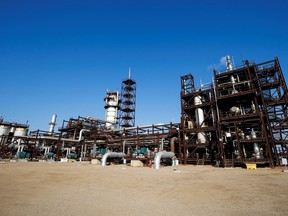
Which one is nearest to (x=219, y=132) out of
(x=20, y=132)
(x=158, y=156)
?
(x=158, y=156)

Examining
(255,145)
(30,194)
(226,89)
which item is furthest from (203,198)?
(226,89)

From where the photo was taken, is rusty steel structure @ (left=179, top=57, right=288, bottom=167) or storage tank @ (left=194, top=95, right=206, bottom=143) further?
storage tank @ (left=194, top=95, right=206, bottom=143)

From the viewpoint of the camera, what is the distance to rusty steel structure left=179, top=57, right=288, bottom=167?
22391 mm

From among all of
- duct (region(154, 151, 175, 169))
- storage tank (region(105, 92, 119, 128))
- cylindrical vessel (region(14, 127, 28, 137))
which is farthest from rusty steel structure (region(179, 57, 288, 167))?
cylindrical vessel (region(14, 127, 28, 137))

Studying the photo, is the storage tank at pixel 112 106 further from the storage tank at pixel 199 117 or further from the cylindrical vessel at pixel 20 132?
the storage tank at pixel 199 117

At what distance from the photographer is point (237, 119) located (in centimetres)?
2423

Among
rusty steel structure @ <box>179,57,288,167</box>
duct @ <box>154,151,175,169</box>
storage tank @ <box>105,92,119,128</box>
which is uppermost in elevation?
storage tank @ <box>105,92,119,128</box>

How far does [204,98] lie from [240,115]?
8.04 metres

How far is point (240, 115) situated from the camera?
2359 cm

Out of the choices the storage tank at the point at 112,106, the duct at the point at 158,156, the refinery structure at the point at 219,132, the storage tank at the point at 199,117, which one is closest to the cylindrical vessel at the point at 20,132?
the refinery structure at the point at 219,132

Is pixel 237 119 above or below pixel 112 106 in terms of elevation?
below

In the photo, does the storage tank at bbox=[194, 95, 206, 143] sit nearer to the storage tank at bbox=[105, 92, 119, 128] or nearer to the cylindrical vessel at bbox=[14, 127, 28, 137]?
the storage tank at bbox=[105, 92, 119, 128]

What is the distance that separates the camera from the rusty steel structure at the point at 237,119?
22391 millimetres

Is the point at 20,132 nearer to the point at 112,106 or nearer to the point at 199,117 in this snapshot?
the point at 112,106
